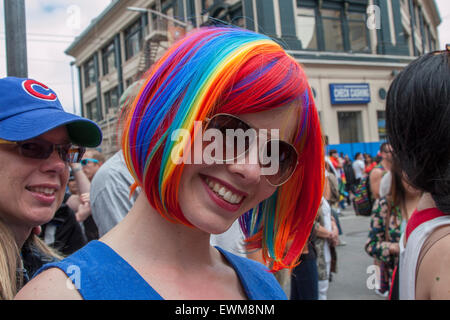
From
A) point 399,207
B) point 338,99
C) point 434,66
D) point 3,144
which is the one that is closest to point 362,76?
point 338,99

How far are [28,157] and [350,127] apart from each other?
14745 mm

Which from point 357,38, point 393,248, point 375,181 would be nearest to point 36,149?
point 393,248

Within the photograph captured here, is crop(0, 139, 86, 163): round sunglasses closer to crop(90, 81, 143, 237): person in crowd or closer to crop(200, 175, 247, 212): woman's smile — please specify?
crop(200, 175, 247, 212): woman's smile

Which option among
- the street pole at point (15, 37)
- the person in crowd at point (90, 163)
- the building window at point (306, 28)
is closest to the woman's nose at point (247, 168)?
the street pole at point (15, 37)

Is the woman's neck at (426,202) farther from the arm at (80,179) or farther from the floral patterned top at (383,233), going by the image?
the arm at (80,179)

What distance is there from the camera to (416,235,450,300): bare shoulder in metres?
0.97

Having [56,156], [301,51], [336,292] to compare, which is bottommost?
[336,292]

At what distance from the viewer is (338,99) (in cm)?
1343

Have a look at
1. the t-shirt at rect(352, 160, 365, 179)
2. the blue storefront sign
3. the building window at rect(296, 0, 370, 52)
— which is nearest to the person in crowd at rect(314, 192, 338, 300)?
the building window at rect(296, 0, 370, 52)

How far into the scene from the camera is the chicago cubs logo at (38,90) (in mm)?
1004

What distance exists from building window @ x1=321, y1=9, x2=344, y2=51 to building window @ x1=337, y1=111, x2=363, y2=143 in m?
4.32

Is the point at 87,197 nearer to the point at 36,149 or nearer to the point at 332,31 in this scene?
the point at 36,149
